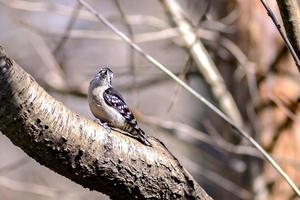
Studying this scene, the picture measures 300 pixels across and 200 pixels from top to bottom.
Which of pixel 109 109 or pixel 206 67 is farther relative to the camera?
pixel 206 67

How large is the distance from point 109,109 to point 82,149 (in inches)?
22.0

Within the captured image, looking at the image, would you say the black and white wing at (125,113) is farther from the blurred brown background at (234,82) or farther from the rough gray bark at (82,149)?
the blurred brown background at (234,82)

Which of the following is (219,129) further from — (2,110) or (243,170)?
(2,110)

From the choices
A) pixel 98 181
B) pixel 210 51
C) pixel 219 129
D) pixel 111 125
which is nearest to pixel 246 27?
pixel 210 51

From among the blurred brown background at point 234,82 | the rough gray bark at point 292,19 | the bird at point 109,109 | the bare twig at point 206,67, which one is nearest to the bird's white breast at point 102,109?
the bird at point 109,109

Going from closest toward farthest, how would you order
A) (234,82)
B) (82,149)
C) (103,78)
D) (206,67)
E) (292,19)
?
(82,149)
(292,19)
(103,78)
(206,67)
(234,82)

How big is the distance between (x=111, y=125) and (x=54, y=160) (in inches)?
18.5

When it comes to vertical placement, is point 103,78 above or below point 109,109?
above

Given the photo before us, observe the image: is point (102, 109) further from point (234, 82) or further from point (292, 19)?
point (234, 82)

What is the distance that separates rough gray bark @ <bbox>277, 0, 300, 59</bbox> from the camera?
1.99m

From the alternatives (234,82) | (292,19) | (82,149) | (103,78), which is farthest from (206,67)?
(82,149)

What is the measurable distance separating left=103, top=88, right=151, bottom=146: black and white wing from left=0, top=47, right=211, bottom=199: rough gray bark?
42 mm

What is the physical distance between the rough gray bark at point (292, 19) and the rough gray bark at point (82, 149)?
0.50 metres

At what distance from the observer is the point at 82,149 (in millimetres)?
1854
